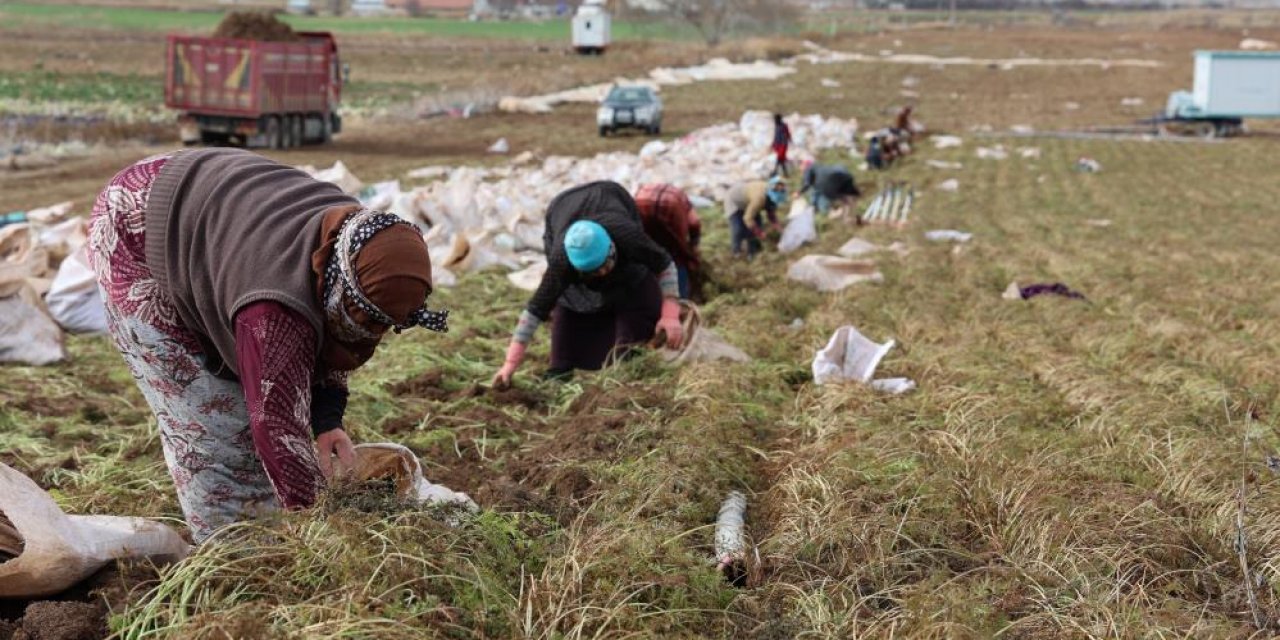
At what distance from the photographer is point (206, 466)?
125 inches

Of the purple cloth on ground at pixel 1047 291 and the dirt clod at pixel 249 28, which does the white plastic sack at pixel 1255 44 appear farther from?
the purple cloth on ground at pixel 1047 291

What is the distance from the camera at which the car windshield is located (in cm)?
2400

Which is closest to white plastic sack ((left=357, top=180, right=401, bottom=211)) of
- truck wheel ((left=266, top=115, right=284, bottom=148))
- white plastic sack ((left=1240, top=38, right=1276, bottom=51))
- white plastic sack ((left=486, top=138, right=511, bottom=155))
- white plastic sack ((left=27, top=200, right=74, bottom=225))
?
white plastic sack ((left=27, top=200, right=74, bottom=225))

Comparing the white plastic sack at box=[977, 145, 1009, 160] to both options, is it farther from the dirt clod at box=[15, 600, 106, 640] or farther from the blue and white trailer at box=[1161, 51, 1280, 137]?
the dirt clod at box=[15, 600, 106, 640]

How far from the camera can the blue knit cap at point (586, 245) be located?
211 inches

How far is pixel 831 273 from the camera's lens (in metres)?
8.74

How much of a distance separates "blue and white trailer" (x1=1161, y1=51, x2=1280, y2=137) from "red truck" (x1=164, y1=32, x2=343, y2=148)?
1838 centimetres

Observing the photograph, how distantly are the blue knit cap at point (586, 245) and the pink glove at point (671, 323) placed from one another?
1.81ft

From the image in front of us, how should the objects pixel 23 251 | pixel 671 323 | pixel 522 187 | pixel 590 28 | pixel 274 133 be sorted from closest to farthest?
pixel 671 323 < pixel 23 251 < pixel 522 187 < pixel 274 133 < pixel 590 28

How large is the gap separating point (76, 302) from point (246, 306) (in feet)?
17.0

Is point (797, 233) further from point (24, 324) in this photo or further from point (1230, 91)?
point (1230, 91)

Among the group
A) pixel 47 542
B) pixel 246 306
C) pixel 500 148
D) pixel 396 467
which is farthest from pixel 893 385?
pixel 500 148

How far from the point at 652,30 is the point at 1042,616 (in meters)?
68.5

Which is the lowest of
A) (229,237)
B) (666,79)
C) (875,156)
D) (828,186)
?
(828,186)
